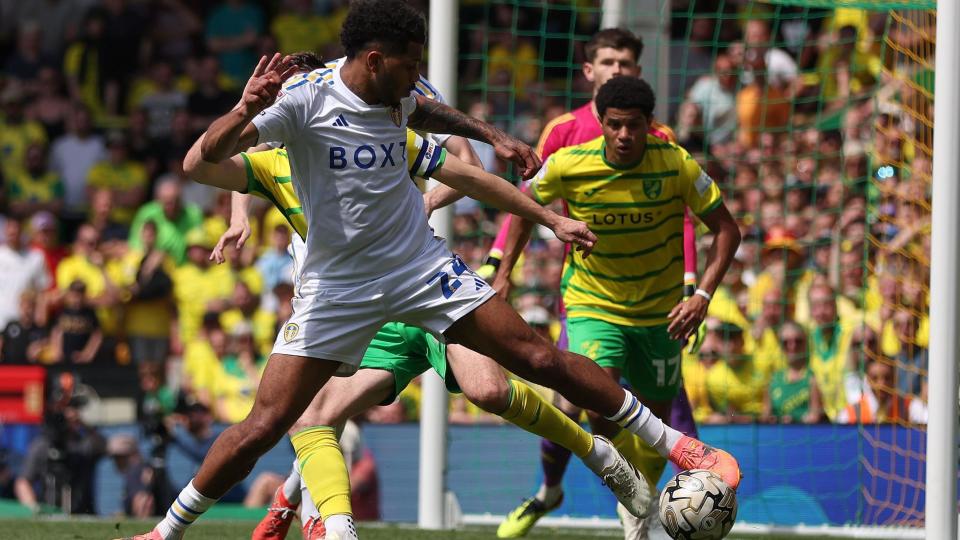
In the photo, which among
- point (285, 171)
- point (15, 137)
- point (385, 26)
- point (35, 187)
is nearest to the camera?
point (385, 26)

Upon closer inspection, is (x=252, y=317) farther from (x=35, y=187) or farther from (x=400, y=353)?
(x=400, y=353)

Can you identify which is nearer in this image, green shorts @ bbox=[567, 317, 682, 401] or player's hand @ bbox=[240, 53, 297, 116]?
player's hand @ bbox=[240, 53, 297, 116]

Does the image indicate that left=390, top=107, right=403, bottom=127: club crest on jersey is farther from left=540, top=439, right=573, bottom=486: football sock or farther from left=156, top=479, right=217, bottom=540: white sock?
left=540, top=439, right=573, bottom=486: football sock

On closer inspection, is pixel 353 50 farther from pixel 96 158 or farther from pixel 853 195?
pixel 96 158

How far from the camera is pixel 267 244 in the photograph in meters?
13.1

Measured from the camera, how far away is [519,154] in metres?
5.79

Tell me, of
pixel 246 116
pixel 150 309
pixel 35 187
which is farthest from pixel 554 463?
pixel 35 187

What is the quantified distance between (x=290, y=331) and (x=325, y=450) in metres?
0.63

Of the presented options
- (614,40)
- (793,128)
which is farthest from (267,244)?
(614,40)

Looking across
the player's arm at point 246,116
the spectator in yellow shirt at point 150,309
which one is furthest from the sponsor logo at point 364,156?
A: the spectator in yellow shirt at point 150,309

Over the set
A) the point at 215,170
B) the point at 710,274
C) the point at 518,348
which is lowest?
the point at 518,348

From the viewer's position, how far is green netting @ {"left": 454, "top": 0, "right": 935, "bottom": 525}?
9.49 metres

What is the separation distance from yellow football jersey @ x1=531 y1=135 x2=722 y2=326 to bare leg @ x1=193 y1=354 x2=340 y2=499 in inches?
84.4

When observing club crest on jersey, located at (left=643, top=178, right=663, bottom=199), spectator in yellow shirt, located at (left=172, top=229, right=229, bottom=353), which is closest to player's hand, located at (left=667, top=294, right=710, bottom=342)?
club crest on jersey, located at (left=643, top=178, right=663, bottom=199)
